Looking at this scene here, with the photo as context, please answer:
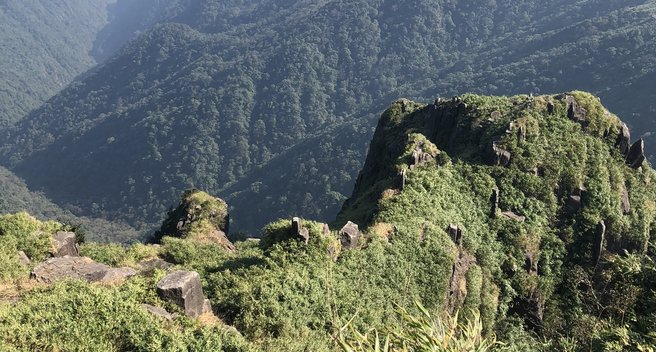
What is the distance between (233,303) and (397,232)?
43.2ft

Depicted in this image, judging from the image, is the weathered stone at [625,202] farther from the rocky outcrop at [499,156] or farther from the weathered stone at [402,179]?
the weathered stone at [402,179]

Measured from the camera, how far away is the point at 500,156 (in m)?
42.2

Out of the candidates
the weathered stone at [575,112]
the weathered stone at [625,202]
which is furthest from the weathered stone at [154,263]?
the weathered stone at [625,202]

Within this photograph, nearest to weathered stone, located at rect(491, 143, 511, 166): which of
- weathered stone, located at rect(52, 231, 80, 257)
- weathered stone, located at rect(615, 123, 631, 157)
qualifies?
weathered stone, located at rect(615, 123, 631, 157)

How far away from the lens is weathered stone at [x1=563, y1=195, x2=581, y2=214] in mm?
42656

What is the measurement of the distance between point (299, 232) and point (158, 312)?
951 cm

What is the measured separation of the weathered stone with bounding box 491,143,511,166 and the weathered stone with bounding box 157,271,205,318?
31193mm

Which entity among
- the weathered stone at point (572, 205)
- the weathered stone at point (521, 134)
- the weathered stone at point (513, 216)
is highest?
the weathered stone at point (521, 134)

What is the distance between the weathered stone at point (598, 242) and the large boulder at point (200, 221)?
30.2m

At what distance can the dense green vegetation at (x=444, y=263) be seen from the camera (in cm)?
1462

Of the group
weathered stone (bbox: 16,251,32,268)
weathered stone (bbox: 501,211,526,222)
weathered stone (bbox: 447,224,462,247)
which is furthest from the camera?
weathered stone (bbox: 501,211,526,222)

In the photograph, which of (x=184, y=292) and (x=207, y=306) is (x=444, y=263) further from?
(x=184, y=292)

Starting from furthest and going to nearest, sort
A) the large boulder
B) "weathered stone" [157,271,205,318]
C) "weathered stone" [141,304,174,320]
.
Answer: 1. the large boulder
2. "weathered stone" [157,271,205,318]
3. "weathered stone" [141,304,174,320]

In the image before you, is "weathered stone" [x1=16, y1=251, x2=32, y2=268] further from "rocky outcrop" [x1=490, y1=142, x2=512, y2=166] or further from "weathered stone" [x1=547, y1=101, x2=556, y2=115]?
"weathered stone" [x1=547, y1=101, x2=556, y2=115]
